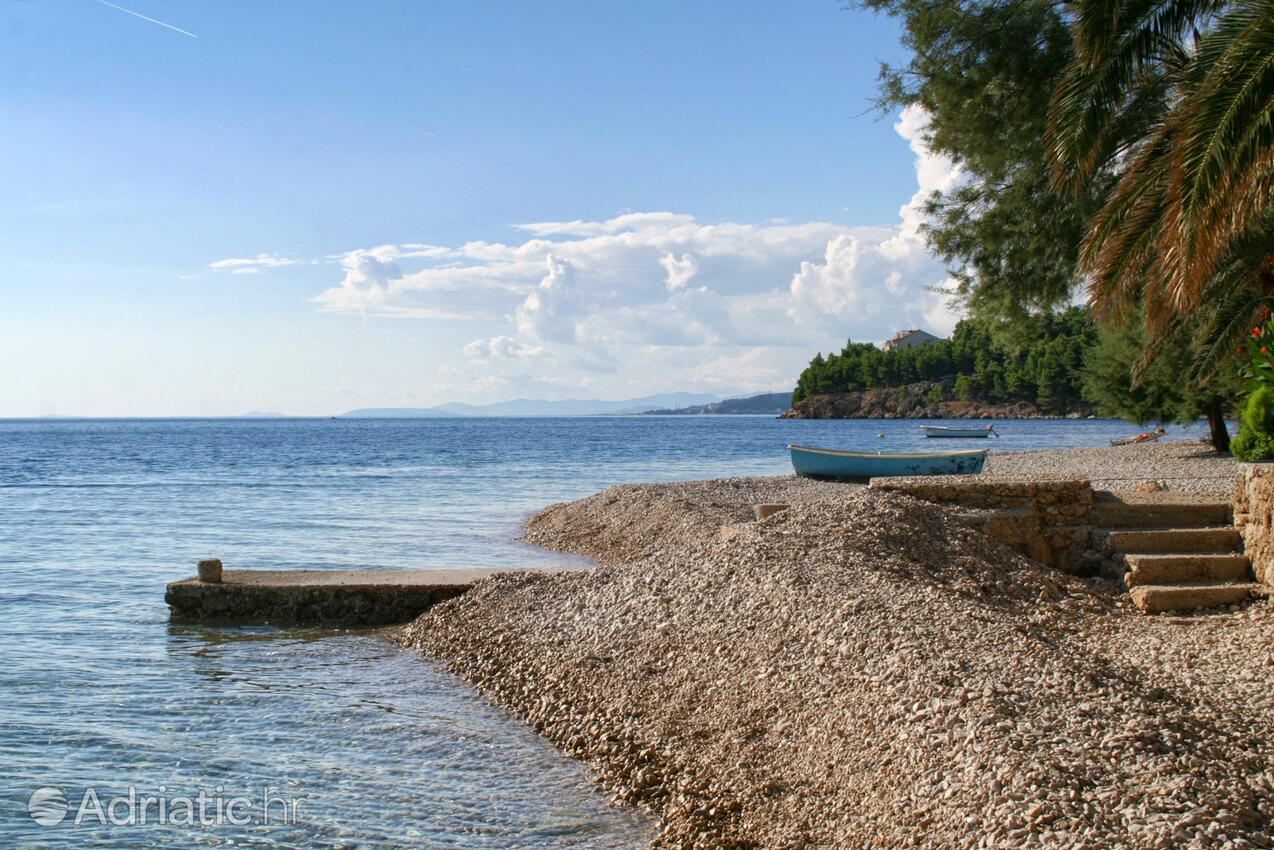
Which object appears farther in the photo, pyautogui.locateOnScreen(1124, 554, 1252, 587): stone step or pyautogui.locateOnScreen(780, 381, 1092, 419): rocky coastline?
pyautogui.locateOnScreen(780, 381, 1092, 419): rocky coastline

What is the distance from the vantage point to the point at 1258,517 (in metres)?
9.97

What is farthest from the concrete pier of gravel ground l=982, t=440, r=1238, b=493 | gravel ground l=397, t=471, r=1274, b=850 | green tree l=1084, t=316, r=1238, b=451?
green tree l=1084, t=316, r=1238, b=451

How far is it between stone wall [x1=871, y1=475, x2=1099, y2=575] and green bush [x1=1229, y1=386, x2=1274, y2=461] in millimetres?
8179

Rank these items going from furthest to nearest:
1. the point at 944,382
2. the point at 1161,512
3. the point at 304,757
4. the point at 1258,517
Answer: the point at 944,382, the point at 1161,512, the point at 1258,517, the point at 304,757

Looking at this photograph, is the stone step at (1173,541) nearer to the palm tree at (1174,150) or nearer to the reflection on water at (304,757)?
the palm tree at (1174,150)

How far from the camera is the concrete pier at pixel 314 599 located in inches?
489

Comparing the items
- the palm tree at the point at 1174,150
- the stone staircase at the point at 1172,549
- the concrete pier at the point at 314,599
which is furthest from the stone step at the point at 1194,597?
the concrete pier at the point at 314,599

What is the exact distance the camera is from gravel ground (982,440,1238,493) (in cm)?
2170

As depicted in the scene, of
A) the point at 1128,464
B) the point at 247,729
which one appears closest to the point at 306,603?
the point at 247,729

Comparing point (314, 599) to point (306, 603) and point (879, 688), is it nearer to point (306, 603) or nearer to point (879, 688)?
point (306, 603)

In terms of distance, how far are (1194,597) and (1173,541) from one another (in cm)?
126

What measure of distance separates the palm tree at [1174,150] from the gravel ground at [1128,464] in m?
5.22

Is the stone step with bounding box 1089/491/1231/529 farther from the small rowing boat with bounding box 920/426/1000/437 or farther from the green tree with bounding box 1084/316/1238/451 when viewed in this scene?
the small rowing boat with bounding box 920/426/1000/437

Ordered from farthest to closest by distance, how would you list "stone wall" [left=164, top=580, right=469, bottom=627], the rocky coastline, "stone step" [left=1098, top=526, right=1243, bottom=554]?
the rocky coastline → "stone wall" [left=164, top=580, right=469, bottom=627] → "stone step" [left=1098, top=526, right=1243, bottom=554]
